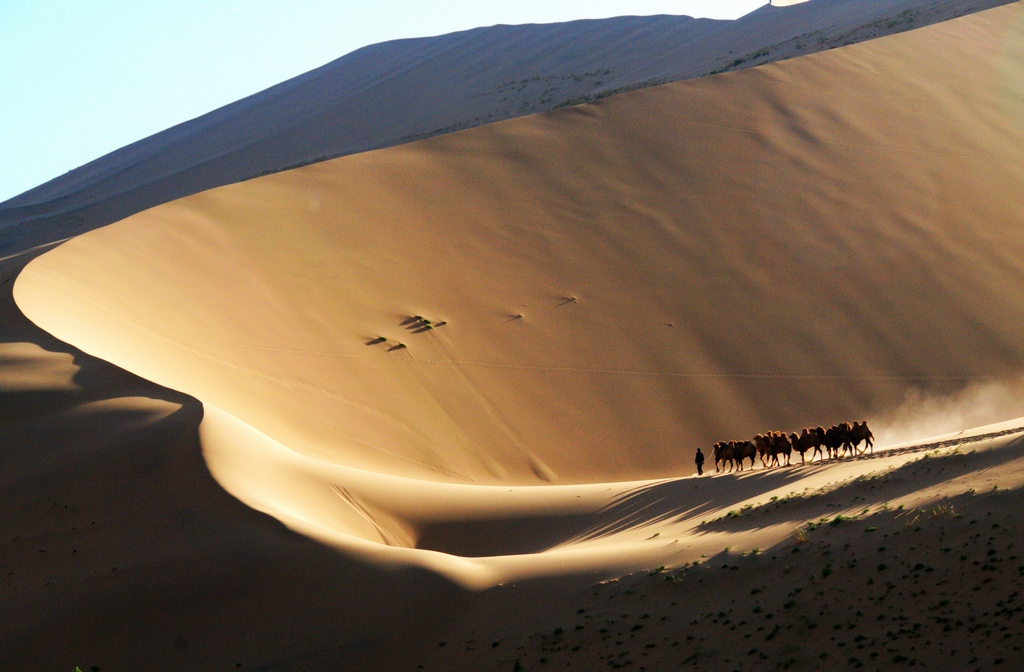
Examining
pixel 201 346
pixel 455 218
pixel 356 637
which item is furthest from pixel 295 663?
pixel 455 218

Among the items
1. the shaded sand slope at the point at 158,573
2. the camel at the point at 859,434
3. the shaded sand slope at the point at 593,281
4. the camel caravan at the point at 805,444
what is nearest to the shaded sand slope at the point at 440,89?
the shaded sand slope at the point at 593,281

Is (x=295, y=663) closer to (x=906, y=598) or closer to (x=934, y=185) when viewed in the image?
(x=906, y=598)

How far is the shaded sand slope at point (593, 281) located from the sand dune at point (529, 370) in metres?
0.08

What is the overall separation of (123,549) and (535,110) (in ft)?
123

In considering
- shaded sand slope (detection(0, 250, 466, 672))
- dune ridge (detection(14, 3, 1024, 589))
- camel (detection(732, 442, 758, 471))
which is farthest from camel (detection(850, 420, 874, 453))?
shaded sand slope (detection(0, 250, 466, 672))

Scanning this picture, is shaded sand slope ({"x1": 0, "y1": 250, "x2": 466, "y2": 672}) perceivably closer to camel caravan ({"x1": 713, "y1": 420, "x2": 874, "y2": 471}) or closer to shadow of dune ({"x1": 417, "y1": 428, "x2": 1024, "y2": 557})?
shadow of dune ({"x1": 417, "y1": 428, "x2": 1024, "y2": 557})

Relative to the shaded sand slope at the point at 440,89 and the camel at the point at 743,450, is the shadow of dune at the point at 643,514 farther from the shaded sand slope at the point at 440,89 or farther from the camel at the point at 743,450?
the shaded sand slope at the point at 440,89

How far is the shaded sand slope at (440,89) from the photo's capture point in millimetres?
42594

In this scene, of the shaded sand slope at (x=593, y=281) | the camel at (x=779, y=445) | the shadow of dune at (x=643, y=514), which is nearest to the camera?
the shadow of dune at (x=643, y=514)

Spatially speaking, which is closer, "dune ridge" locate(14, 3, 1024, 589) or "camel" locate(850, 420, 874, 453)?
"dune ridge" locate(14, 3, 1024, 589)

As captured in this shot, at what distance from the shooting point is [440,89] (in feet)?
190

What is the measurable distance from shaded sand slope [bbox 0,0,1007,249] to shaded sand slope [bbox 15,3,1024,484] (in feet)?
47.7

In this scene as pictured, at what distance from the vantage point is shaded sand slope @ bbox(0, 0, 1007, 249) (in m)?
42.6

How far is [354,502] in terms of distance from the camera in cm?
1077
